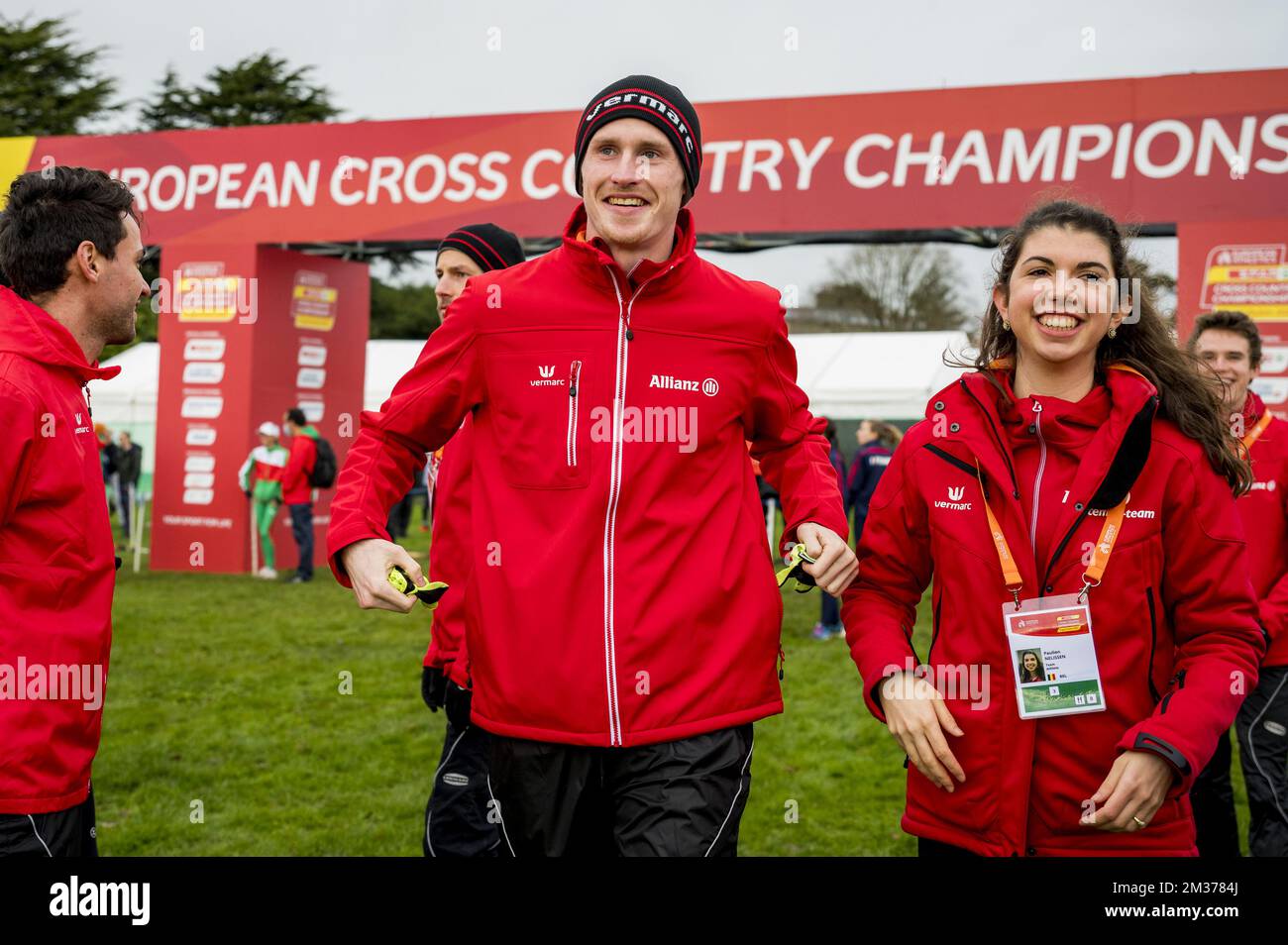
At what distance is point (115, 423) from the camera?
76.1 ft

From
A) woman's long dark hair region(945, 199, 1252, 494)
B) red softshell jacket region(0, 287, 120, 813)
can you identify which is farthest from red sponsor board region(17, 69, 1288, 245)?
red softshell jacket region(0, 287, 120, 813)

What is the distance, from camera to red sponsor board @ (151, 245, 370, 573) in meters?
14.8

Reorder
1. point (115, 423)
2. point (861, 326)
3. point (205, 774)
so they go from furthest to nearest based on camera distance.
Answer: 1. point (861, 326)
2. point (115, 423)
3. point (205, 774)

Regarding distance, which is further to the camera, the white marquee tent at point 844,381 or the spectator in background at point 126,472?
the white marquee tent at point 844,381

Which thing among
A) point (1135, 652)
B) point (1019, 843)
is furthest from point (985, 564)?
point (1019, 843)

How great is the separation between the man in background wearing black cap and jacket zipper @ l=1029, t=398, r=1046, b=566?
1.45 m

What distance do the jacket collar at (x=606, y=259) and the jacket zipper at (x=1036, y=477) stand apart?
0.85 m

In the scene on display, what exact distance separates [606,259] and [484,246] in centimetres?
167

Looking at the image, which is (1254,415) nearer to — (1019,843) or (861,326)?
(1019,843)

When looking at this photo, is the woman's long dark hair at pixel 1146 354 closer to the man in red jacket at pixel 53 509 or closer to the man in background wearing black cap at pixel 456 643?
the man in background wearing black cap at pixel 456 643

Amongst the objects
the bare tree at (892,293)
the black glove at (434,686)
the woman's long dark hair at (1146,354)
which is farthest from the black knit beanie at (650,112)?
the bare tree at (892,293)

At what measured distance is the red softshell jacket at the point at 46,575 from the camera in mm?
2533

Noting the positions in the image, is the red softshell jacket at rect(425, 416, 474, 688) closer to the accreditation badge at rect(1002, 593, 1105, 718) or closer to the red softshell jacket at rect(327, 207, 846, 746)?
the red softshell jacket at rect(327, 207, 846, 746)
